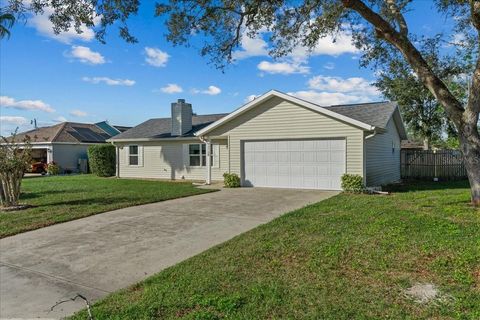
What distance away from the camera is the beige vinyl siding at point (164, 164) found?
1859 centimetres

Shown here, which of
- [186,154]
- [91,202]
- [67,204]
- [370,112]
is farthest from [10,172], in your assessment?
[370,112]

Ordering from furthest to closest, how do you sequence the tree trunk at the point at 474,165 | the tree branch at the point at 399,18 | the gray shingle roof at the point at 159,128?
the gray shingle roof at the point at 159,128, the tree branch at the point at 399,18, the tree trunk at the point at 474,165

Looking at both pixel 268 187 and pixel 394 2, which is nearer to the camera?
pixel 394 2

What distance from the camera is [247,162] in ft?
52.2

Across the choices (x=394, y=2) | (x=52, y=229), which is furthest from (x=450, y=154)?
(x=52, y=229)

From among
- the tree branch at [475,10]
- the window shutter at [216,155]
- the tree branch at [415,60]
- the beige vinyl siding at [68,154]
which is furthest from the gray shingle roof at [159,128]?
the tree branch at [475,10]

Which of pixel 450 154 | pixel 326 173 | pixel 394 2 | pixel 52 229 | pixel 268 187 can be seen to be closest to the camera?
pixel 52 229

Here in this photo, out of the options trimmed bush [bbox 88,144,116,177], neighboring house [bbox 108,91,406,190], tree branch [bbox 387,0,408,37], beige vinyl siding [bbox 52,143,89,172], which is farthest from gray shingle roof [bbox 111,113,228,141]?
tree branch [bbox 387,0,408,37]

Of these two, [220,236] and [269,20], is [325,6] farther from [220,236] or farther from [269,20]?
[220,236]

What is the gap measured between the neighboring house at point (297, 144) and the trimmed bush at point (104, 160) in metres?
6.24

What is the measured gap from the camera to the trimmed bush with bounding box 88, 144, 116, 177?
22.8 meters

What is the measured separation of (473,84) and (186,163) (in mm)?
14150

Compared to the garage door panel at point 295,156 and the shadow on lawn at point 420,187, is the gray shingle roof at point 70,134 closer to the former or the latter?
the garage door panel at point 295,156

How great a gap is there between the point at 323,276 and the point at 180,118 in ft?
54.1
